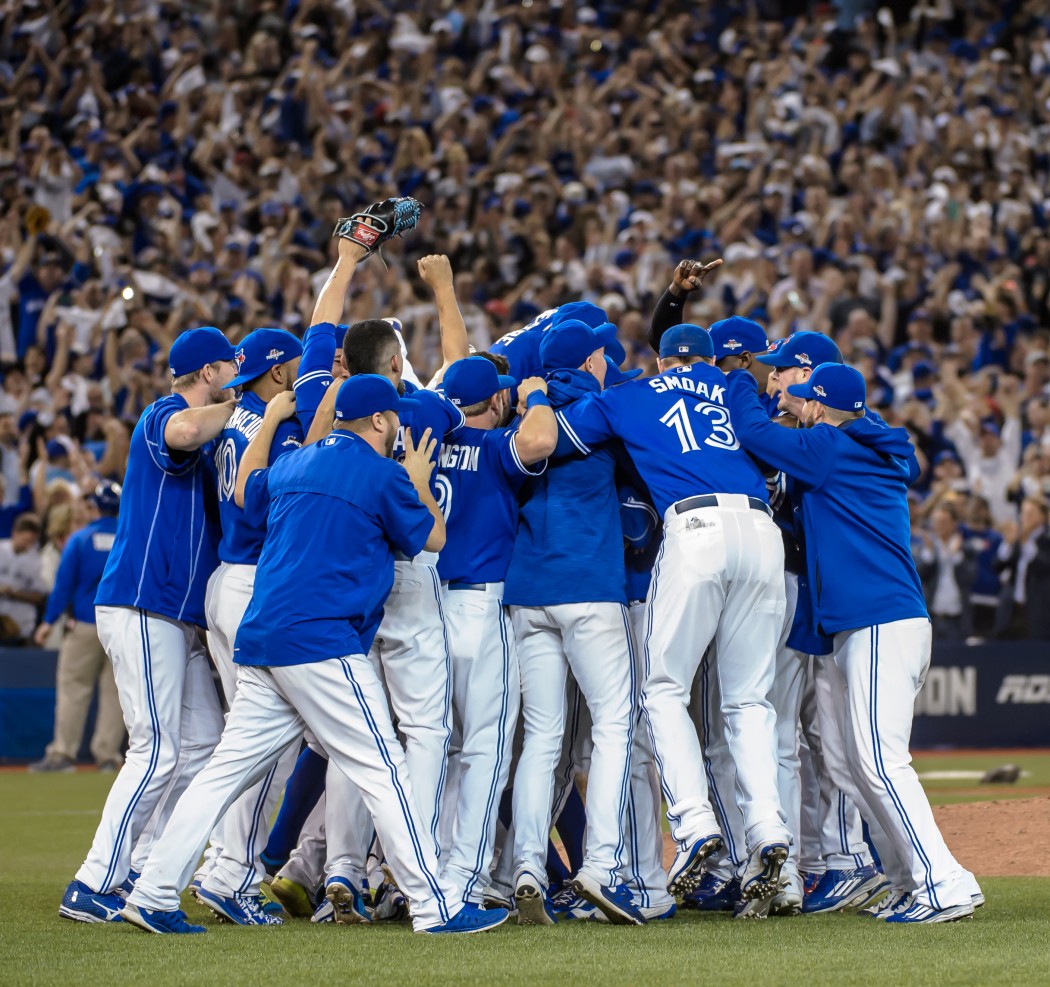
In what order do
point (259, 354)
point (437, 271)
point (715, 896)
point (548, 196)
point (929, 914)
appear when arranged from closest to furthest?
point (929, 914) < point (259, 354) < point (715, 896) < point (437, 271) < point (548, 196)

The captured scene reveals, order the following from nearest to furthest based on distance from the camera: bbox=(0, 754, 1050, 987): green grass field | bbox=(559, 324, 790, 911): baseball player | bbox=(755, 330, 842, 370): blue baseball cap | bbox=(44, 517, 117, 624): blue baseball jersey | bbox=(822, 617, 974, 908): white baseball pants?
1. bbox=(0, 754, 1050, 987): green grass field
2. bbox=(822, 617, 974, 908): white baseball pants
3. bbox=(559, 324, 790, 911): baseball player
4. bbox=(755, 330, 842, 370): blue baseball cap
5. bbox=(44, 517, 117, 624): blue baseball jersey

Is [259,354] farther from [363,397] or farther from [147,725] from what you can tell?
[147,725]

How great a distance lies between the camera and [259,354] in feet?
23.8

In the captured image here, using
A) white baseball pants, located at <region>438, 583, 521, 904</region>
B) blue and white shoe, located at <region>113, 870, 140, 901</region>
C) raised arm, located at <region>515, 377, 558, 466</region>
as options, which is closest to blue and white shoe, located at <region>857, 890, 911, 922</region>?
white baseball pants, located at <region>438, 583, 521, 904</region>

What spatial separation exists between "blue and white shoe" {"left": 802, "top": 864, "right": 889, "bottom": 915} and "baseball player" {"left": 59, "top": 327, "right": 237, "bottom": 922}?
276 cm

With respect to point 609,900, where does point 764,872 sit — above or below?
above

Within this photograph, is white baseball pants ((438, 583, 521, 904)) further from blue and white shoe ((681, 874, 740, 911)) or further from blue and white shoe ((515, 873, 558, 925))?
blue and white shoe ((681, 874, 740, 911))

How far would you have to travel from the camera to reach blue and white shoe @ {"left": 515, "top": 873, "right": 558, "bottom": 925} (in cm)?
665

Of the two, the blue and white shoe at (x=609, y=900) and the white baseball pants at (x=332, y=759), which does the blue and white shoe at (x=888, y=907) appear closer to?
the blue and white shoe at (x=609, y=900)

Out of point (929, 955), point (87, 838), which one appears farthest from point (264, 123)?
point (929, 955)

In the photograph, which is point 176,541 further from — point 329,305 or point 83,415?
point 83,415

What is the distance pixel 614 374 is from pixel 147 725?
8.82ft

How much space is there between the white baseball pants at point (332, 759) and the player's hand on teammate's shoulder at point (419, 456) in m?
0.82

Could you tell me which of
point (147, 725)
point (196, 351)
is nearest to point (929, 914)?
point (147, 725)
